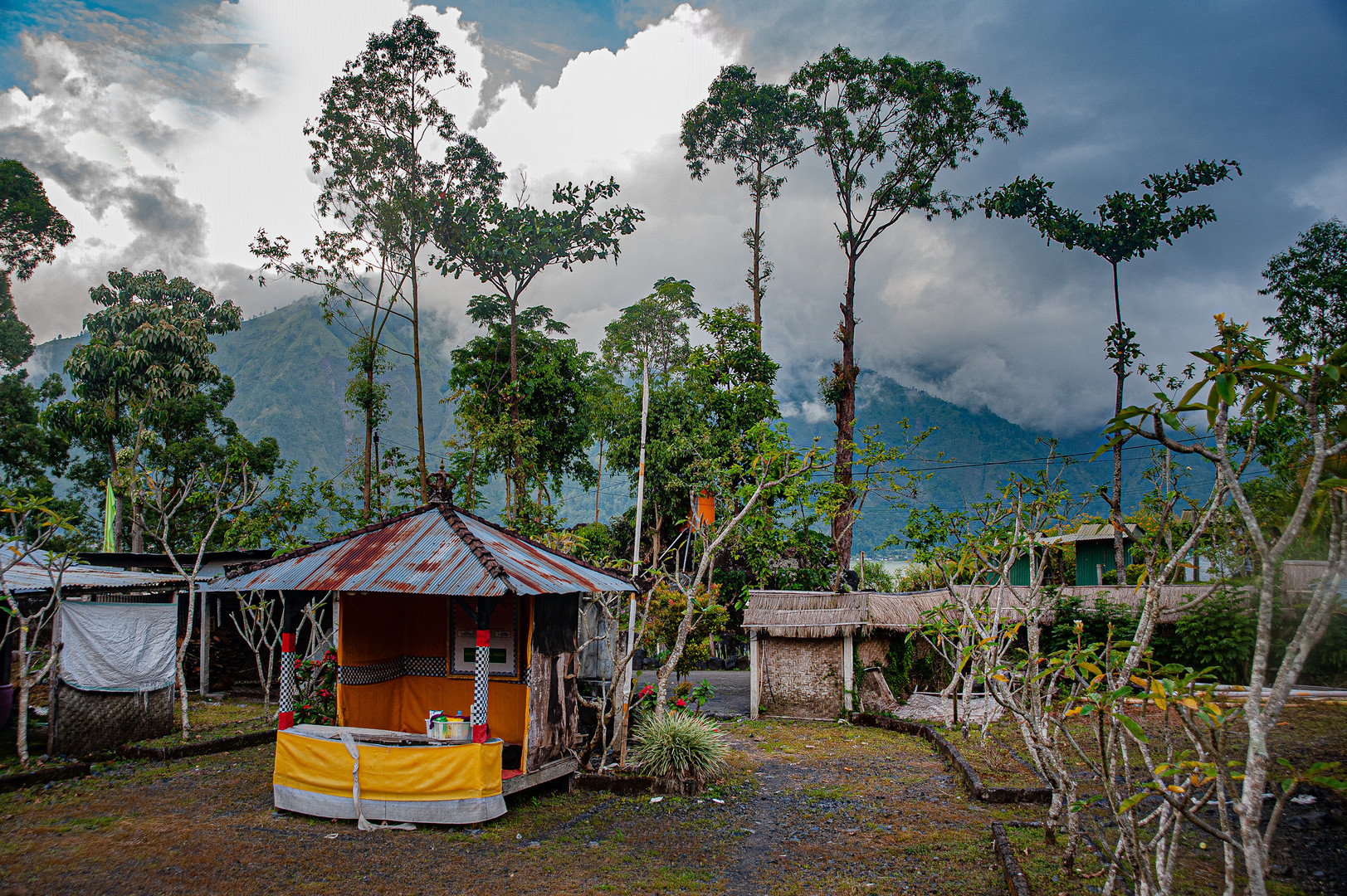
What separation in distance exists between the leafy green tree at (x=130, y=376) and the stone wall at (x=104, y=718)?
48.9 feet

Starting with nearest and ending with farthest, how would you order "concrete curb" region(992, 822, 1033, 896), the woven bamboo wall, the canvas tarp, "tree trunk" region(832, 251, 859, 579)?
"concrete curb" region(992, 822, 1033, 896)
the canvas tarp
the woven bamboo wall
"tree trunk" region(832, 251, 859, 579)

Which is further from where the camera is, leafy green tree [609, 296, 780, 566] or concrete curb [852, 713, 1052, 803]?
leafy green tree [609, 296, 780, 566]

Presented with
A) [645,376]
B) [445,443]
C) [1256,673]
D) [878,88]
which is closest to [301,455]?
[445,443]

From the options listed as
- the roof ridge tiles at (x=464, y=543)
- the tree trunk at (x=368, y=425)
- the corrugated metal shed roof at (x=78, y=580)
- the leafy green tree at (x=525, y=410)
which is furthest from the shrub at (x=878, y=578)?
the corrugated metal shed roof at (x=78, y=580)

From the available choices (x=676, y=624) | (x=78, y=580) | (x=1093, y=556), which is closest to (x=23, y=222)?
(x=78, y=580)

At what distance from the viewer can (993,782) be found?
9.56 meters

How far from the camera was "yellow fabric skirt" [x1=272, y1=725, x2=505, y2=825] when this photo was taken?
26.0ft

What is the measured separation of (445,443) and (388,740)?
1649 cm

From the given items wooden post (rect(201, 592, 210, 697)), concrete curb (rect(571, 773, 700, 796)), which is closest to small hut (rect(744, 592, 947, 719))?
concrete curb (rect(571, 773, 700, 796))

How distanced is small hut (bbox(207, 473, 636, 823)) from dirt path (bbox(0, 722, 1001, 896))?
16.8 inches

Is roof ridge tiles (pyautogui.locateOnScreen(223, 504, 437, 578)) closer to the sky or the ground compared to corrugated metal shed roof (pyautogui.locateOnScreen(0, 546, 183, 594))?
closer to the sky

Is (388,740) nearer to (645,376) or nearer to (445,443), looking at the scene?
(645,376)

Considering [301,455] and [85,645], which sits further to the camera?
[301,455]

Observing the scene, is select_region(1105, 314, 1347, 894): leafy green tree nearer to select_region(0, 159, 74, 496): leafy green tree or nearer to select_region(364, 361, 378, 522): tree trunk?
select_region(364, 361, 378, 522): tree trunk
